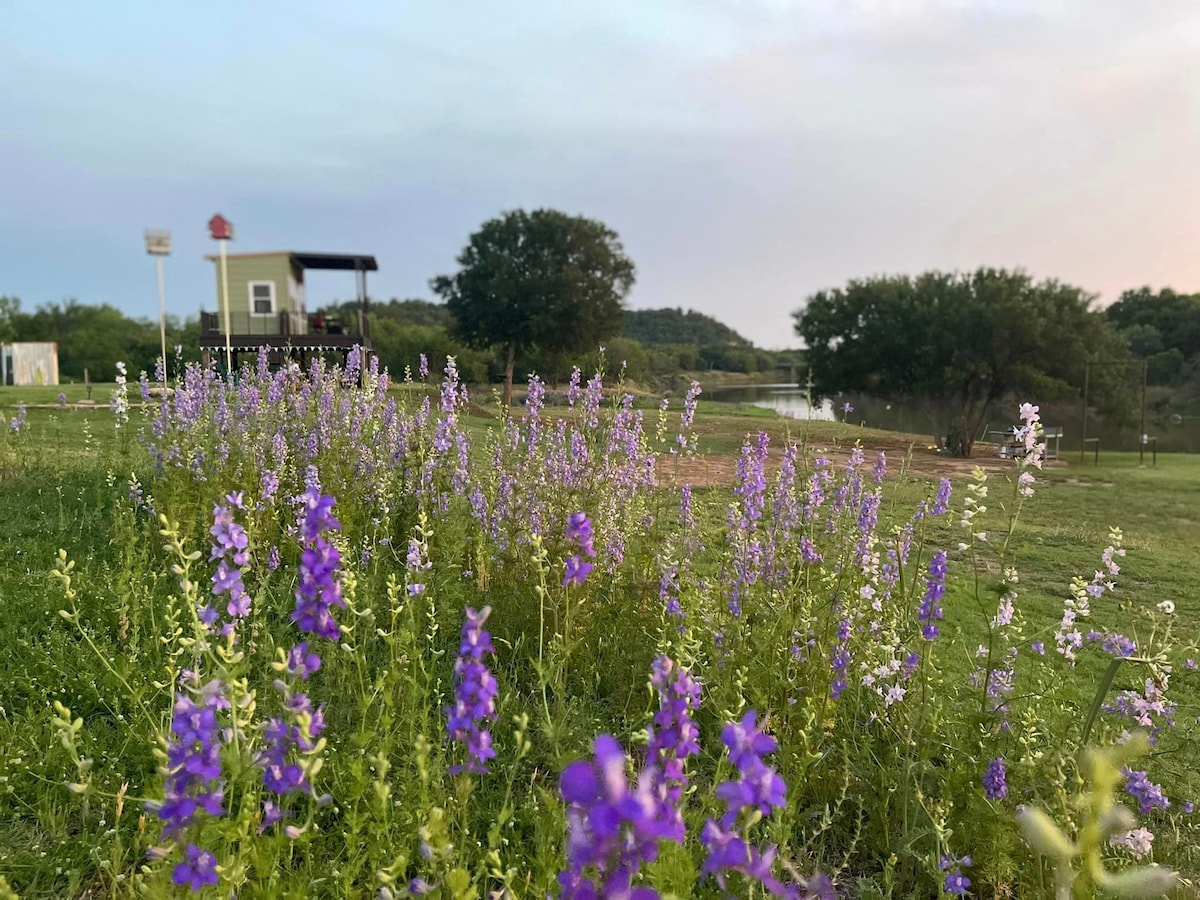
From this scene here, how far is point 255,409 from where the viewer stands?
6.04 m

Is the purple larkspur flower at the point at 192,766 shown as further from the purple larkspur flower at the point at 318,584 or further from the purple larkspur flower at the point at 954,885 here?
the purple larkspur flower at the point at 954,885

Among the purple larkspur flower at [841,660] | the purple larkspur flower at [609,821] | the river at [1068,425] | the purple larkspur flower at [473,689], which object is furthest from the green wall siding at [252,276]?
the purple larkspur flower at [609,821]

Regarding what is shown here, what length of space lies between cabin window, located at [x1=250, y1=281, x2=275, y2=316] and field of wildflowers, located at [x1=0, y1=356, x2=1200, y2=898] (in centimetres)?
2224

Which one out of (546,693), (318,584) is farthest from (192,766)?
(546,693)

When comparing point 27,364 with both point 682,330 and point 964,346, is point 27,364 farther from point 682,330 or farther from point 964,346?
point 682,330

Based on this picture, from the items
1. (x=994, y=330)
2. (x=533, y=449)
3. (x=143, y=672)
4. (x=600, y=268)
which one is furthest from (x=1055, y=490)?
(x=600, y=268)

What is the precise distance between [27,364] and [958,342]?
41.2 meters

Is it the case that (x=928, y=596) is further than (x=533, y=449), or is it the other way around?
(x=533, y=449)

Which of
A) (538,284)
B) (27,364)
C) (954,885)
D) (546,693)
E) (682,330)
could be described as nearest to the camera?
(954,885)

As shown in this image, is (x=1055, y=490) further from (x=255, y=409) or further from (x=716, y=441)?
(x=255, y=409)

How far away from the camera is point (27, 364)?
37.4m

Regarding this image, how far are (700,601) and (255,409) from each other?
4.27 meters

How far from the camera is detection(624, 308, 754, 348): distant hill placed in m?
94.6

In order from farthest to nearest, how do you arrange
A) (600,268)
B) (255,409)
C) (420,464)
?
1. (600,268)
2. (255,409)
3. (420,464)
